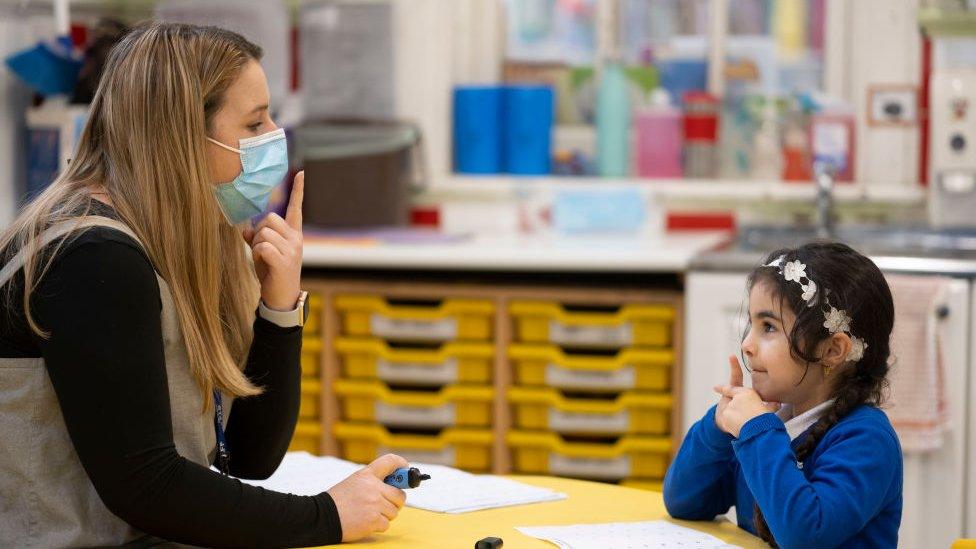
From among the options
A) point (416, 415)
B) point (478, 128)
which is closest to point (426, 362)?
point (416, 415)

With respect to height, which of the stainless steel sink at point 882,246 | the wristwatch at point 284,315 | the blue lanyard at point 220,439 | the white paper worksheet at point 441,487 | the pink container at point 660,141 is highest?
the pink container at point 660,141

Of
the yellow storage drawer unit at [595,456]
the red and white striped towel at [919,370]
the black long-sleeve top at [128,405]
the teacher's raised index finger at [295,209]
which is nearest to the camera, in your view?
the black long-sleeve top at [128,405]

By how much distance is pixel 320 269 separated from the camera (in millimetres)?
3430

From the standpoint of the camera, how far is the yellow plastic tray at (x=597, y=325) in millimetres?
3178

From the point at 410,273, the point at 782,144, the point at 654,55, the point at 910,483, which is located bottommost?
the point at 910,483

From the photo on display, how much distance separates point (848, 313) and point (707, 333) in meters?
1.42

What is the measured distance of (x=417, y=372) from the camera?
3.32 m

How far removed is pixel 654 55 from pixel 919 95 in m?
→ 0.80

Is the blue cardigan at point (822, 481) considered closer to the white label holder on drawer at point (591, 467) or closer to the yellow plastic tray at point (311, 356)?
the white label holder on drawer at point (591, 467)

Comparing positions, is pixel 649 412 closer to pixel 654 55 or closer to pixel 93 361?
pixel 654 55

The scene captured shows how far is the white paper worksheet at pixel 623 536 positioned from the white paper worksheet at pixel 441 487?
5.9 inches

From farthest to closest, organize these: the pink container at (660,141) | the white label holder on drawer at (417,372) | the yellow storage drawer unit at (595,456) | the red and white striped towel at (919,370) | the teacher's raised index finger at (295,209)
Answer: the pink container at (660,141) < the white label holder on drawer at (417,372) < the yellow storage drawer unit at (595,456) < the red and white striped towel at (919,370) < the teacher's raised index finger at (295,209)

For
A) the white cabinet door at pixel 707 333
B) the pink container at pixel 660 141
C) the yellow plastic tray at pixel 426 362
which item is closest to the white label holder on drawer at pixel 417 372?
the yellow plastic tray at pixel 426 362

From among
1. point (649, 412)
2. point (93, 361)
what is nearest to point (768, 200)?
point (649, 412)
